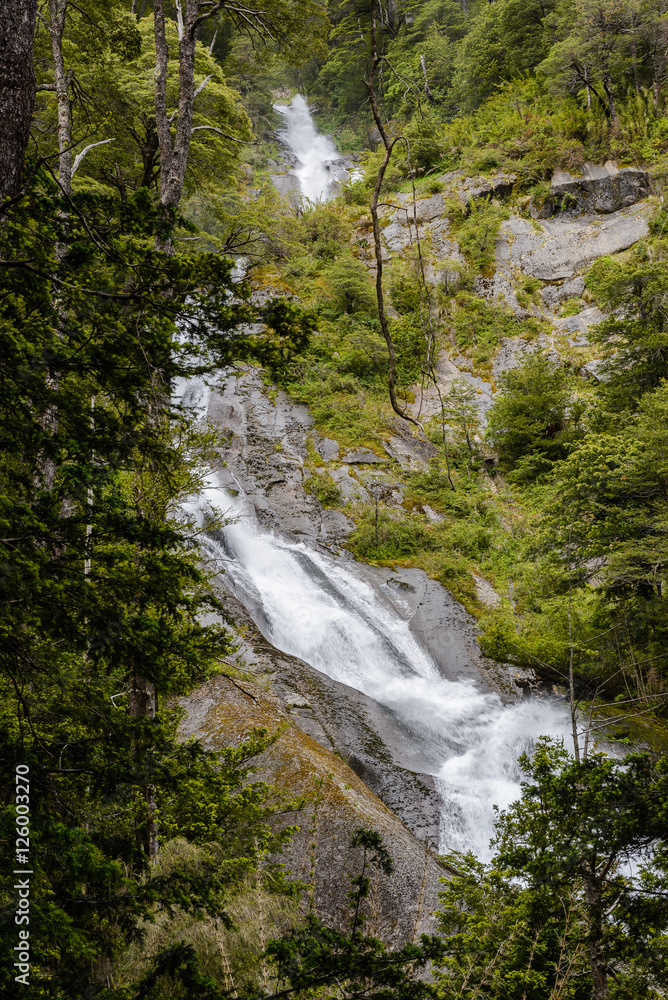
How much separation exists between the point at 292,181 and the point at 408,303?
610 inches

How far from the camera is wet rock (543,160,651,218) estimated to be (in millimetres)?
19562

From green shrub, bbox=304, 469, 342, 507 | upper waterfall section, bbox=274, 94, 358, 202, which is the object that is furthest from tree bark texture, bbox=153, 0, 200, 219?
upper waterfall section, bbox=274, 94, 358, 202

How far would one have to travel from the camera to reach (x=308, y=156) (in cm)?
3366

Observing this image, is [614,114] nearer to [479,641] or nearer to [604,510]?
[604,510]

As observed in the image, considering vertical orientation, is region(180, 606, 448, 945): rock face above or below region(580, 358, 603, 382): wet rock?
below

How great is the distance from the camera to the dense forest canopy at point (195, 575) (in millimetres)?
2162

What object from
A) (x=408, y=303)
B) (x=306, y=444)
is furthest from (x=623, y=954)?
(x=408, y=303)

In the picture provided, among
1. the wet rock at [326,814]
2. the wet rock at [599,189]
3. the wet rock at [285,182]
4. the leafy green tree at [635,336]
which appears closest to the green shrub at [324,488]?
the leafy green tree at [635,336]

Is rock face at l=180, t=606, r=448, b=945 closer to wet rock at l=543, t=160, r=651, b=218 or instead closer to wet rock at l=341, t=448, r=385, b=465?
wet rock at l=341, t=448, r=385, b=465

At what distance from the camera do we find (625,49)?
65.5 ft

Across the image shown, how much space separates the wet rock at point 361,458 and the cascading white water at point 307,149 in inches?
757

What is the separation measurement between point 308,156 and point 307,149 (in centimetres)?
110

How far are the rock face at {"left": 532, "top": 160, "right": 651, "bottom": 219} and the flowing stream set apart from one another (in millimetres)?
17345

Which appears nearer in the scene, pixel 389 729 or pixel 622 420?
pixel 389 729
